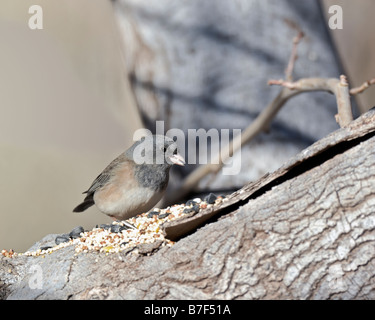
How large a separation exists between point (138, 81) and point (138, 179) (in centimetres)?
135

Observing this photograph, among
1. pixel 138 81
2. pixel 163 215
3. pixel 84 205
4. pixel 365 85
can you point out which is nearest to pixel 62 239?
pixel 163 215

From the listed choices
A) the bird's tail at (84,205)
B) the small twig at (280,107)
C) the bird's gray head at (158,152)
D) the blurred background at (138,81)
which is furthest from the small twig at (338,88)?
the bird's tail at (84,205)

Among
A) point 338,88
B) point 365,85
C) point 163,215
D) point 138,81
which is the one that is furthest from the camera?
point 138,81

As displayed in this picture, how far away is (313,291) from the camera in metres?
1.22

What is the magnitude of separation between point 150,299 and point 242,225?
29 centimetres

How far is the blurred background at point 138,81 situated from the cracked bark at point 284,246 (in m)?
1.74

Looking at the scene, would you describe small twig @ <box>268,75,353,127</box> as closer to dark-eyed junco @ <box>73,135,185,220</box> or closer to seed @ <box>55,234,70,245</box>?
dark-eyed junco @ <box>73,135,185,220</box>

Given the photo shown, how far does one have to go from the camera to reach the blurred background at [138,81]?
10.2 ft

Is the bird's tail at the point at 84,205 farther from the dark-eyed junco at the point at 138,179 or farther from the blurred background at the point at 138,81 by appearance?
the blurred background at the point at 138,81

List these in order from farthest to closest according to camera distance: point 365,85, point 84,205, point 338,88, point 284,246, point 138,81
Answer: point 138,81
point 84,205
point 338,88
point 365,85
point 284,246

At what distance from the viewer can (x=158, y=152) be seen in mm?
2303

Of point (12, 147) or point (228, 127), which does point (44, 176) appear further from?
point (228, 127)

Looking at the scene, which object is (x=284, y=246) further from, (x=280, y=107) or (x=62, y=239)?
(x=280, y=107)

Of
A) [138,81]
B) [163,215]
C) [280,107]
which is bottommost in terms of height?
[163,215]
